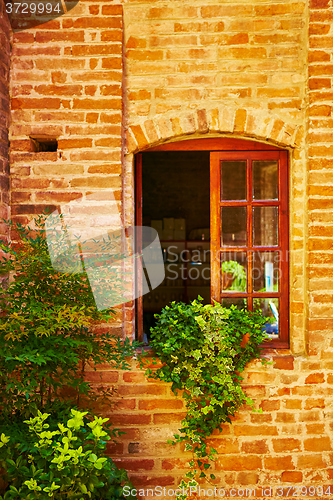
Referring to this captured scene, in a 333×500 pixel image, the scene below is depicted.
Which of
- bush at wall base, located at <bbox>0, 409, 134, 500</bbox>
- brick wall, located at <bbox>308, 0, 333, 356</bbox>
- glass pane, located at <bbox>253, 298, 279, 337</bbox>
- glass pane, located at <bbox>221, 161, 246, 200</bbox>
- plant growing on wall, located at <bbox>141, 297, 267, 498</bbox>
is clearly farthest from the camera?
glass pane, located at <bbox>253, 298, 279, 337</bbox>

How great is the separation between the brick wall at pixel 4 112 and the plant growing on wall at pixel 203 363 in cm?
126

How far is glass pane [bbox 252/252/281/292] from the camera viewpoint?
2.38 meters

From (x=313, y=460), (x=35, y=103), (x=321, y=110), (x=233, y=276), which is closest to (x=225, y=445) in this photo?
(x=313, y=460)

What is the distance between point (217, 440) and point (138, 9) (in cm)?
290

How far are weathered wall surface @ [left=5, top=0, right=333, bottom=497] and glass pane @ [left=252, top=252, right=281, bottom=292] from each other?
0.18 m

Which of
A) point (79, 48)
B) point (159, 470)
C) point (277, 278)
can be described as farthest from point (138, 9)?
point (159, 470)

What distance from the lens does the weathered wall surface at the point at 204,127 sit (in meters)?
2.11

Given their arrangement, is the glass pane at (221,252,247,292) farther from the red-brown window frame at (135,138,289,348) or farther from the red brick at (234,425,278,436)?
the red brick at (234,425,278,436)

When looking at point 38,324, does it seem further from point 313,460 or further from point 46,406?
point 313,460

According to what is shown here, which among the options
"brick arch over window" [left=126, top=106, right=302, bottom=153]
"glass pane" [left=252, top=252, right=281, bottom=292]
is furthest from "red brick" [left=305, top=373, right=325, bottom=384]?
"brick arch over window" [left=126, top=106, right=302, bottom=153]

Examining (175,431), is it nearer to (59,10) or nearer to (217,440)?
(217,440)

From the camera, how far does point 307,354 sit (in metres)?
2.18

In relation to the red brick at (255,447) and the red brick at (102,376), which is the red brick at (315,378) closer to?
the red brick at (255,447)

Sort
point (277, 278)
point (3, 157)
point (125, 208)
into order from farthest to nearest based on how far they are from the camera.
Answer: point (277, 278)
point (125, 208)
point (3, 157)
